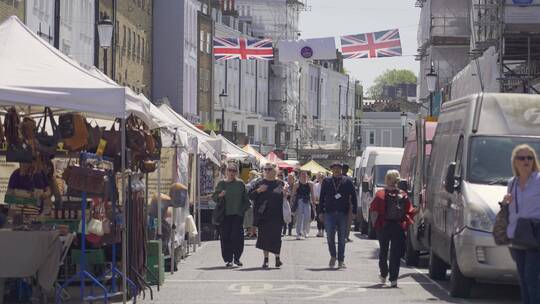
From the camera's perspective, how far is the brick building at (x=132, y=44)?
64750 mm

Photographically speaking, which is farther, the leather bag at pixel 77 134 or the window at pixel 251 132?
the window at pixel 251 132

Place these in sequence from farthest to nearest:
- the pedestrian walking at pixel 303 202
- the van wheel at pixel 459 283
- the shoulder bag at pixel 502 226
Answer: the pedestrian walking at pixel 303 202 < the van wheel at pixel 459 283 < the shoulder bag at pixel 502 226

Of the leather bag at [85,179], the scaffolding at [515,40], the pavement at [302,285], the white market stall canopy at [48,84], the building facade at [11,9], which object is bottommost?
the pavement at [302,285]

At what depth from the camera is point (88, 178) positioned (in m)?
15.7

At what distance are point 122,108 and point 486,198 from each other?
503 centimetres

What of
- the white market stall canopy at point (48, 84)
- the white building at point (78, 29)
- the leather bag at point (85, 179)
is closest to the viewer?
the white market stall canopy at point (48, 84)

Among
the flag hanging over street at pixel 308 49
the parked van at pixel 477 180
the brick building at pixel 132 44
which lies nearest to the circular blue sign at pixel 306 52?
the flag hanging over street at pixel 308 49

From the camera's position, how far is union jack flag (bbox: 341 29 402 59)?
4891cm

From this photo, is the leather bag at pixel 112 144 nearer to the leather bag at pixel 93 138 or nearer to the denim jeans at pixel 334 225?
the leather bag at pixel 93 138

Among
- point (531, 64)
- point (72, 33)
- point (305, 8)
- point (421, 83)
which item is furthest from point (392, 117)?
point (531, 64)

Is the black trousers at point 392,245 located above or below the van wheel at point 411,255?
above

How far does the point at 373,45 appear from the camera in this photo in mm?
49094

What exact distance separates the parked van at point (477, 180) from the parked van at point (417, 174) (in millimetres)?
2683

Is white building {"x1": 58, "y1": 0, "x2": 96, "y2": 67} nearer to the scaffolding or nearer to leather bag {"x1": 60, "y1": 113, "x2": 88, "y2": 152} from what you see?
the scaffolding
